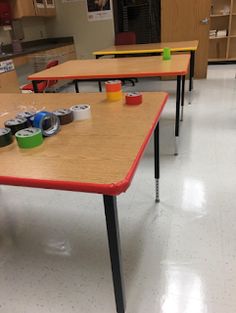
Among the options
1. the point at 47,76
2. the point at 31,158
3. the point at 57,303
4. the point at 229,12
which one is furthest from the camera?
the point at 229,12

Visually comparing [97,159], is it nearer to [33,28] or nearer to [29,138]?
[29,138]

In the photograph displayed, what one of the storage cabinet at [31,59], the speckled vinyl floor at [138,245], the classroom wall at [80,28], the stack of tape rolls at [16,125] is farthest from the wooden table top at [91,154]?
the classroom wall at [80,28]

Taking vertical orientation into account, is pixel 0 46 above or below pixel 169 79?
above

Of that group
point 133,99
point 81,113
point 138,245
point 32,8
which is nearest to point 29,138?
point 81,113

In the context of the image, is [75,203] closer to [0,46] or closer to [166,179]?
[166,179]

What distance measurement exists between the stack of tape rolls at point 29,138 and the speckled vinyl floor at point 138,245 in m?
0.72

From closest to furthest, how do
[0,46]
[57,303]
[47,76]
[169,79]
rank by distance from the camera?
[57,303] → [47,76] → [0,46] → [169,79]

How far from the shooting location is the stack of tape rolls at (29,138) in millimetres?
972

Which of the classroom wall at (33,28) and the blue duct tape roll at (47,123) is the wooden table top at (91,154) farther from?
the classroom wall at (33,28)

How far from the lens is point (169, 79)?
17.3 ft

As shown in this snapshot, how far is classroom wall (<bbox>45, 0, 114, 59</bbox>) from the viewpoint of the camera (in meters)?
5.51

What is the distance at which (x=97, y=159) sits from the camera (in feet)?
2.89

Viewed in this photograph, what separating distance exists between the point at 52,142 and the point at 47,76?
1.53 m

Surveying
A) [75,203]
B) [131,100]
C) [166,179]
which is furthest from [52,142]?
[166,179]
